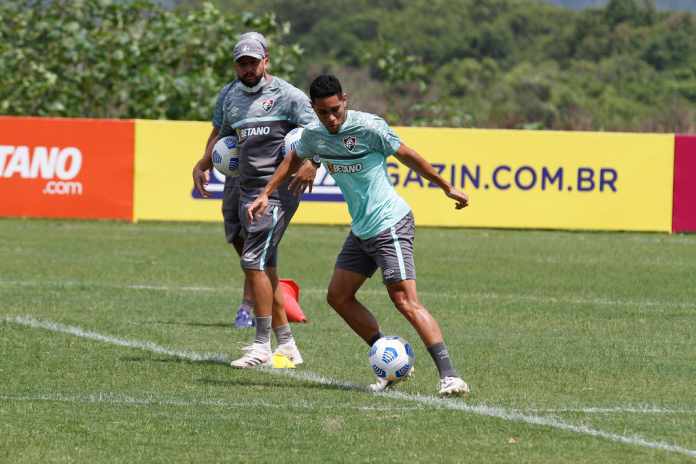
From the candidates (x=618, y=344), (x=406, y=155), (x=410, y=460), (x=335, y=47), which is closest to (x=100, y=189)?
(x=618, y=344)

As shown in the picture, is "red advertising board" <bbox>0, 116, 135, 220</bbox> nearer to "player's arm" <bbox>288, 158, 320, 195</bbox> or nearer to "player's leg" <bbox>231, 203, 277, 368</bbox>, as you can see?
"player's leg" <bbox>231, 203, 277, 368</bbox>

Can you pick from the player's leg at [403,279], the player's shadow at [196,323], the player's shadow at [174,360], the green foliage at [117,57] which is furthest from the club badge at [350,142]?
the green foliage at [117,57]

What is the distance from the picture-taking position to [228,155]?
36.2ft

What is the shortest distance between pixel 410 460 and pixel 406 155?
2.39 meters

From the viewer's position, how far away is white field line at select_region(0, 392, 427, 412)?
874cm

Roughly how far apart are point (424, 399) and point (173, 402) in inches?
55.2

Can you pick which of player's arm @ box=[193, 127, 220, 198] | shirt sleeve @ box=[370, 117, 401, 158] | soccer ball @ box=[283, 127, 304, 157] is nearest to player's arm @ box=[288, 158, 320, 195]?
soccer ball @ box=[283, 127, 304, 157]

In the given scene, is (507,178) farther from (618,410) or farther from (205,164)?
(618,410)

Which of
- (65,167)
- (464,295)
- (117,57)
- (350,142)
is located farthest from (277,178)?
(117,57)

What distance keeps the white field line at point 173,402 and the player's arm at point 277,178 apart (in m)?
1.32

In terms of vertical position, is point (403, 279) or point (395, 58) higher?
point (395, 58)

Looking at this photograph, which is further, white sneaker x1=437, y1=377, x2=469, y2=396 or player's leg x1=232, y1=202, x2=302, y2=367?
player's leg x1=232, y1=202, x2=302, y2=367

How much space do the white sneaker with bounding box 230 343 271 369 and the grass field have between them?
19cm

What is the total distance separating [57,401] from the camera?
886 cm
